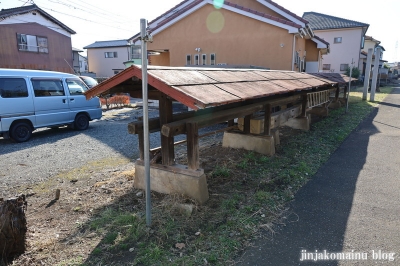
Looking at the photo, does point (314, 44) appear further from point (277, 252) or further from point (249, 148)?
point (277, 252)

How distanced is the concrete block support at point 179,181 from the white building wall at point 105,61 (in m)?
33.9

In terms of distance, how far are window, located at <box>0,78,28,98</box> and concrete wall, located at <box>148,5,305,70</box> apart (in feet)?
32.2

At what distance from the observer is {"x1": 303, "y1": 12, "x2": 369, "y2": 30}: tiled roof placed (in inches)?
1251

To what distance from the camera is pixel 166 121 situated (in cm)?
418

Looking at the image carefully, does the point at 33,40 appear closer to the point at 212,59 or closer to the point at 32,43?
the point at 32,43

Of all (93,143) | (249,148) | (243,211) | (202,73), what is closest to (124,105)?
(93,143)

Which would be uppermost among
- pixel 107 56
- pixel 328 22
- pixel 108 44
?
pixel 328 22

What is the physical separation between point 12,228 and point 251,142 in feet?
16.4

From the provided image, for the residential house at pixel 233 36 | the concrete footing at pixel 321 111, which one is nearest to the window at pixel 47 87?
the residential house at pixel 233 36

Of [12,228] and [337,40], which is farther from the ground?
[337,40]

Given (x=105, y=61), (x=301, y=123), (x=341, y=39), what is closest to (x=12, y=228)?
(x=301, y=123)

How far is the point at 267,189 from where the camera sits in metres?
4.59

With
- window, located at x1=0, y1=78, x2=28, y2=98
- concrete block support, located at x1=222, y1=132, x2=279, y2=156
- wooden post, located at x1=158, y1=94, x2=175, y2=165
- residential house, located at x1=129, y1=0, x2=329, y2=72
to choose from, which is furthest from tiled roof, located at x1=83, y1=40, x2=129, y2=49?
wooden post, located at x1=158, y1=94, x2=175, y2=165

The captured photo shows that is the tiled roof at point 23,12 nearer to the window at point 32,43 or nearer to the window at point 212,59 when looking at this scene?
the window at point 32,43
